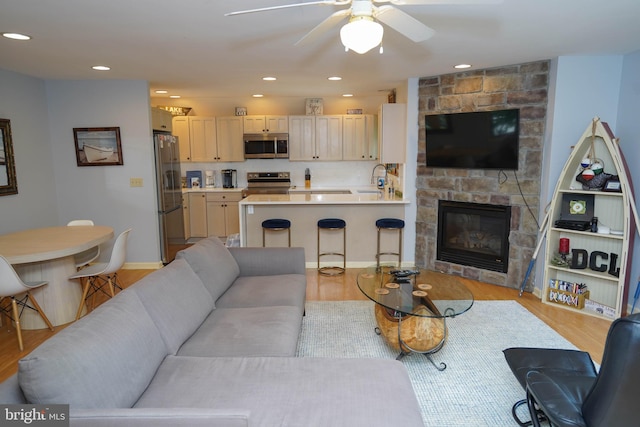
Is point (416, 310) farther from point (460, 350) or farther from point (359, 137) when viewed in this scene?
point (359, 137)

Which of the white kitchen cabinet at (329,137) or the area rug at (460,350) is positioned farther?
the white kitchen cabinet at (329,137)

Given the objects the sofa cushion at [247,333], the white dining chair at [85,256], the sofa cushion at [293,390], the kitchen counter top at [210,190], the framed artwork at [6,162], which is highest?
the framed artwork at [6,162]

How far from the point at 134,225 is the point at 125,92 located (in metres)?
1.69

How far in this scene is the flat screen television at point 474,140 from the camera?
4.20m

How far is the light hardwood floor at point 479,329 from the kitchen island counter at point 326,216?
34 centimetres

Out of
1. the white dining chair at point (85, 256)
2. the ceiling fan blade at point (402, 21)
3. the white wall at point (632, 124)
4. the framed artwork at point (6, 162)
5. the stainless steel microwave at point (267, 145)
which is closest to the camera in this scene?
the ceiling fan blade at point (402, 21)

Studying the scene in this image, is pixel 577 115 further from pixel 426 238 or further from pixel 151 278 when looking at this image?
pixel 151 278

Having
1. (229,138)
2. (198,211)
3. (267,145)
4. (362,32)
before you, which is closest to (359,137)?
(267,145)

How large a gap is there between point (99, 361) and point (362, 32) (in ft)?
5.78

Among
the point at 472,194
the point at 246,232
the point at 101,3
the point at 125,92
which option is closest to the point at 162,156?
the point at 125,92

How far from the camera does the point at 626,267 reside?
3389 mm

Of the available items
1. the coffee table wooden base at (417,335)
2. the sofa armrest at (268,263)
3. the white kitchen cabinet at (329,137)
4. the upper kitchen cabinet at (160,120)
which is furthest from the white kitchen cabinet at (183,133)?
the coffee table wooden base at (417,335)

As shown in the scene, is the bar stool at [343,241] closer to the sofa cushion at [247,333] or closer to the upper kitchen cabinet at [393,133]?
the upper kitchen cabinet at [393,133]

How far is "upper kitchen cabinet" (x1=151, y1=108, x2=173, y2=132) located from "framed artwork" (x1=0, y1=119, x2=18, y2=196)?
59.0 inches
